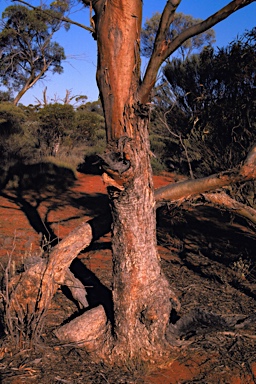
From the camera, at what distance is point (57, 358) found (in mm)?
4047

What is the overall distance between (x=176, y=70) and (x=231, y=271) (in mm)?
6023

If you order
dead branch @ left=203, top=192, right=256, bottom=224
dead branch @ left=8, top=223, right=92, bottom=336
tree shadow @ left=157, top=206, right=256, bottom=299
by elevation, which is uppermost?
A: dead branch @ left=203, top=192, right=256, bottom=224

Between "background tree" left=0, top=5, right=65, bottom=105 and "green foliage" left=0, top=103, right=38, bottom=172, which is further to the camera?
"background tree" left=0, top=5, right=65, bottom=105

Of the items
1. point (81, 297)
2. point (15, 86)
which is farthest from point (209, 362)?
point (15, 86)

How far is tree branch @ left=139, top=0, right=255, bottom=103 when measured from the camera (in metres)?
3.40

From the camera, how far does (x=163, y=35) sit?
358cm

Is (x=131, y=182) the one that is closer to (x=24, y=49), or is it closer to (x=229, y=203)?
(x=229, y=203)

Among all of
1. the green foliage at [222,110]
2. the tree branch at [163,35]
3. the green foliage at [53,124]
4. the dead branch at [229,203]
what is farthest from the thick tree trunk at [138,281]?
the green foliage at [53,124]

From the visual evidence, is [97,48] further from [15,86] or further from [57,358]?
[15,86]

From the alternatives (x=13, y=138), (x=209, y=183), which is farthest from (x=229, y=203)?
(x=13, y=138)

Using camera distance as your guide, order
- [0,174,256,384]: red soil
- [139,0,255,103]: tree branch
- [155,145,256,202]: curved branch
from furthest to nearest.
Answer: [155,145,256,202]: curved branch, [0,174,256,384]: red soil, [139,0,255,103]: tree branch

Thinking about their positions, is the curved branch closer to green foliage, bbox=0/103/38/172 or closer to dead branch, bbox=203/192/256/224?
dead branch, bbox=203/192/256/224

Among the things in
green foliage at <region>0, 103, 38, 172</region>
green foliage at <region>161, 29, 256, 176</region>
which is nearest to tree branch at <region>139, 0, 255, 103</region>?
green foliage at <region>161, 29, 256, 176</region>

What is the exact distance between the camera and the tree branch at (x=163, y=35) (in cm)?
340
